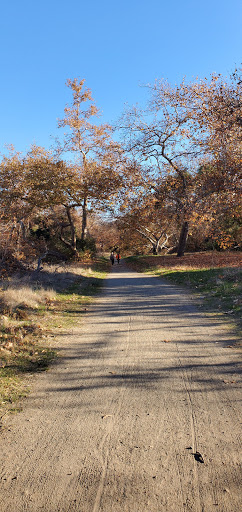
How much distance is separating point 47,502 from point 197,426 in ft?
5.11

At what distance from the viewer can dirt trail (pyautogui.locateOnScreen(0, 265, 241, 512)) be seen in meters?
2.55

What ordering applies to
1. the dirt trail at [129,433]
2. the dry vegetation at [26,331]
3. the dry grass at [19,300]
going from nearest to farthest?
the dirt trail at [129,433] < the dry vegetation at [26,331] < the dry grass at [19,300]

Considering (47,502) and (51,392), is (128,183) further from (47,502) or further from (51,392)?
(47,502)

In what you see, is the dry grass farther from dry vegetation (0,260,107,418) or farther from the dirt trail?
the dirt trail

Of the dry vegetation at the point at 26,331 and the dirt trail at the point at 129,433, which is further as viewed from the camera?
the dry vegetation at the point at 26,331

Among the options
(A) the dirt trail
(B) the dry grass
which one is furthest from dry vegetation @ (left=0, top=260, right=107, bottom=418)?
(A) the dirt trail

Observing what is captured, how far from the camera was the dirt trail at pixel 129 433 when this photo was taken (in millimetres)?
2549

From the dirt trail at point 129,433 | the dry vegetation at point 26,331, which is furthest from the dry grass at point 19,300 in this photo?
the dirt trail at point 129,433

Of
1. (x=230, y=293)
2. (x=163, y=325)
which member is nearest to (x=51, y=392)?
(x=163, y=325)

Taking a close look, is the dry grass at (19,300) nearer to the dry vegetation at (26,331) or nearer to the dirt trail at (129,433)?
the dry vegetation at (26,331)

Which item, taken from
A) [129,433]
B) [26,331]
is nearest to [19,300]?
[26,331]

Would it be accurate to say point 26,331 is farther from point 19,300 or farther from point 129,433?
point 129,433

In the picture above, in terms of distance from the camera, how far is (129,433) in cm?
338

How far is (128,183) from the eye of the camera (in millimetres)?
20781
